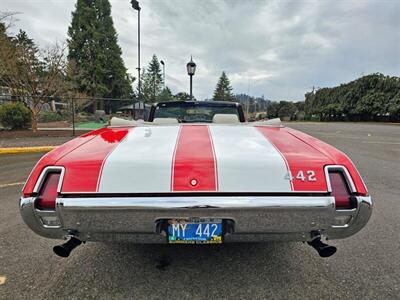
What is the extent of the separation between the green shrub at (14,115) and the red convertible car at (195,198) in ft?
41.2

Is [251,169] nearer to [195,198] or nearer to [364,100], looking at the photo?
[195,198]

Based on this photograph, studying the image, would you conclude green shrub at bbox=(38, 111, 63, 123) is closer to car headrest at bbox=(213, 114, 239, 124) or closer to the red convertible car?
car headrest at bbox=(213, 114, 239, 124)

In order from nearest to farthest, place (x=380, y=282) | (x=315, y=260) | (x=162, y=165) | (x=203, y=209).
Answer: (x=203, y=209)
(x=162, y=165)
(x=380, y=282)
(x=315, y=260)

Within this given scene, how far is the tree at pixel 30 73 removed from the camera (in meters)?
12.3

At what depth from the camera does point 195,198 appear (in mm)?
1559

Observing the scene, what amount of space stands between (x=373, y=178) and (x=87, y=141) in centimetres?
523

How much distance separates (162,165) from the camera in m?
1.66

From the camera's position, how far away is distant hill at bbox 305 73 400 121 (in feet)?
113

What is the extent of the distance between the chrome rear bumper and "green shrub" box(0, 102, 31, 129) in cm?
1269

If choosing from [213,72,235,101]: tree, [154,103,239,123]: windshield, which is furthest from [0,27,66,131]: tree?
[213,72,235,101]: tree

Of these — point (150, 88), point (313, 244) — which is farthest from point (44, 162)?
point (150, 88)

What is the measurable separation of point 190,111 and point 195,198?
2.48 meters

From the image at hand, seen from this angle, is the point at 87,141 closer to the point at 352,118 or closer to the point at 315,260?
the point at 315,260

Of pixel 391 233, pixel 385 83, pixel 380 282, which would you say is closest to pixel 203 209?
pixel 380 282
